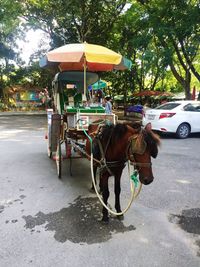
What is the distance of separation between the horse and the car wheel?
25.0 feet

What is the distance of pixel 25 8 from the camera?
63.0 feet

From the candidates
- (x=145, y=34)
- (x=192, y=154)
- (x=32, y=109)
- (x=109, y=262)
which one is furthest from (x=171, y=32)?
(x=32, y=109)

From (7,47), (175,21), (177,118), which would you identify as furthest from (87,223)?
(7,47)

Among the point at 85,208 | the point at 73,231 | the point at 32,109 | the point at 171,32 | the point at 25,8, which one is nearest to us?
the point at 73,231

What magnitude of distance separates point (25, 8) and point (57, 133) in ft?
53.9

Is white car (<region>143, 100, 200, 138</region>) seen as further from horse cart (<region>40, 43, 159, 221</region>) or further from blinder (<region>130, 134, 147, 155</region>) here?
blinder (<region>130, 134, 147, 155</region>)

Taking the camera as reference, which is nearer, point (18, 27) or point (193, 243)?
point (193, 243)

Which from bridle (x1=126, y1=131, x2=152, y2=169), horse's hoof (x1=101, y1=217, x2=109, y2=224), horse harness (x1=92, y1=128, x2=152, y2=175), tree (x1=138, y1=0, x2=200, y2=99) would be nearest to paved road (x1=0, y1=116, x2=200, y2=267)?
horse's hoof (x1=101, y1=217, x2=109, y2=224)

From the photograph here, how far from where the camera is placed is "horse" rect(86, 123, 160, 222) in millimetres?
3137

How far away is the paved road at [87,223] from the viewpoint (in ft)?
9.75

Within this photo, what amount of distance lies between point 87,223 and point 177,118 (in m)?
8.01

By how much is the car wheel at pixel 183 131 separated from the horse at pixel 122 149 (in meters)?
7.62

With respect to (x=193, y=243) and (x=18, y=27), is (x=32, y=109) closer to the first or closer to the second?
(x=18, y=27)

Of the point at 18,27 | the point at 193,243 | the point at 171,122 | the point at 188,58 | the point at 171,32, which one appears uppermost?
the point at 18,27
